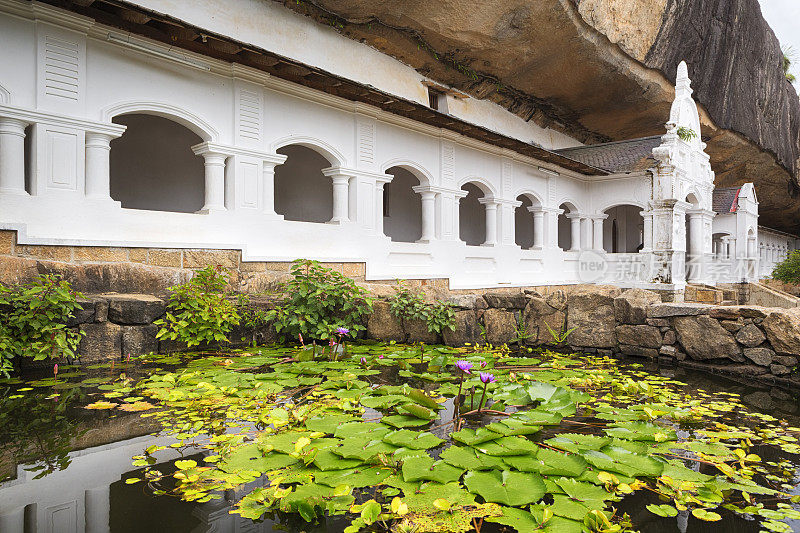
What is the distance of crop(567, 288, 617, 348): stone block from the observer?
6488 millimetres

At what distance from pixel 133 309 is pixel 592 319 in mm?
5380

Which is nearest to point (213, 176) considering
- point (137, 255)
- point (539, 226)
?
point (137, 255)

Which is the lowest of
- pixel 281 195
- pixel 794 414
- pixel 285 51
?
pixel 794 414

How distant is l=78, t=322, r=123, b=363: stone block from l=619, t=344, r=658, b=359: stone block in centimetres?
574

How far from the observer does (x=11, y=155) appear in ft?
19.7

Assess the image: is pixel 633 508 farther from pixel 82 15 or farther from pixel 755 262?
pixel 755 262

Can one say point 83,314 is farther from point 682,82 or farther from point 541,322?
point 682,82

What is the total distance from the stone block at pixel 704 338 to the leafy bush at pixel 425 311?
2.66 m

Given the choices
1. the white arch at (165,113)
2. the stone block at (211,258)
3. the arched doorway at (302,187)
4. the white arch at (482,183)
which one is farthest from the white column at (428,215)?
the white arch at (165,113)

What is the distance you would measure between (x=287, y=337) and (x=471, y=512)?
5028 mm

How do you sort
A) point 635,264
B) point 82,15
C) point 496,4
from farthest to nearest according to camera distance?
1. point 635,264
2. point 496,4
3. point 82,15

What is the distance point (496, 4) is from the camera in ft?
37.5

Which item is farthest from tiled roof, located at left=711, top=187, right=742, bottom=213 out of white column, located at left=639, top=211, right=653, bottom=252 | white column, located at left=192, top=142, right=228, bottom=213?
white column, located at left=192, top=142, right=228, bottom=213

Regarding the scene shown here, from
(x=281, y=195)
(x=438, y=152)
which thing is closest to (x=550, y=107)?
(x=438, y=152)
